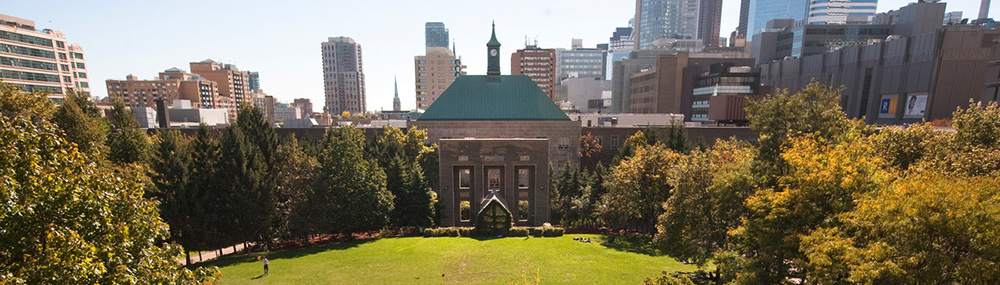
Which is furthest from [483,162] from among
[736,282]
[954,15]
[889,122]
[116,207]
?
[954,15]

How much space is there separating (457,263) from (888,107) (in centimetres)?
7458

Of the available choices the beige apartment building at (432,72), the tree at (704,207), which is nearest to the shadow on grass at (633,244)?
the tree at (704,207)

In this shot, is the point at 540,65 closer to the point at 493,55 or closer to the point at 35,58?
the point at 493,55

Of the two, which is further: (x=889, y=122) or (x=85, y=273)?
(x=889, y=122)

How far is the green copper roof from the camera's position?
5131 cm

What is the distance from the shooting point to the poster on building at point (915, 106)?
182ft

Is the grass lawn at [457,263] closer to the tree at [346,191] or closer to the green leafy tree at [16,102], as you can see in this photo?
the tree at [346,191]

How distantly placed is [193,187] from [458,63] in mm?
127514

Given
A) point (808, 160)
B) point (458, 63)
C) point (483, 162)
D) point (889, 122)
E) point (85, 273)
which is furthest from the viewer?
point (458, 63)

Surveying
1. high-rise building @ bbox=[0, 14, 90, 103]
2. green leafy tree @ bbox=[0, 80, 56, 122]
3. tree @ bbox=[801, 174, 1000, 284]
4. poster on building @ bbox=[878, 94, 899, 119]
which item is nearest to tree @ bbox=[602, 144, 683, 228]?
tree @ bbox=[801, 174, 1000, 284]

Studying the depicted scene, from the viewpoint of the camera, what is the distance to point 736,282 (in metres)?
15.7

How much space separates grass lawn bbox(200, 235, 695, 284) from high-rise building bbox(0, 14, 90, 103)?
64.3 metres

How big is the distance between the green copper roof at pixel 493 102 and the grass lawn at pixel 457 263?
22809 mm

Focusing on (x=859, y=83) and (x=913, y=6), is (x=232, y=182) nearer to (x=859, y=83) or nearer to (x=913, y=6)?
(x=859, y=83)
